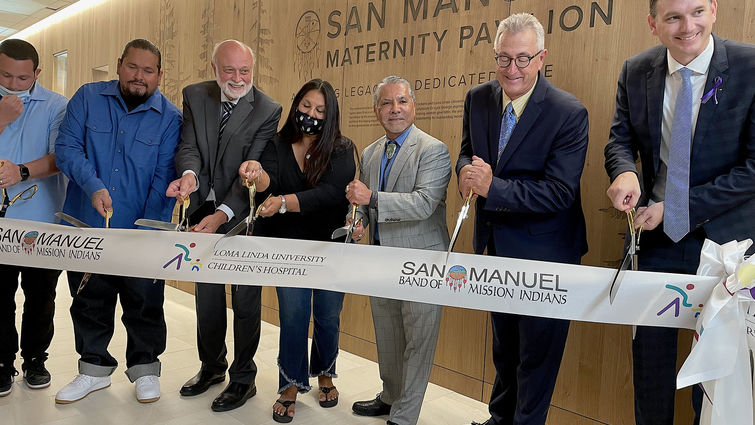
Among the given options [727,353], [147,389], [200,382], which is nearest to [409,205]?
[727,353]

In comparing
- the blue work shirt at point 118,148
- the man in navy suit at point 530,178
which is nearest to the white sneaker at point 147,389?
the blue work shirt at point 118,148

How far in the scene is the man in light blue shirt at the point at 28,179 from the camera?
9.18 feet

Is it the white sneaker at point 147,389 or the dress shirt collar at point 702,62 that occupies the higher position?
the dress shirt collar at point 702,62

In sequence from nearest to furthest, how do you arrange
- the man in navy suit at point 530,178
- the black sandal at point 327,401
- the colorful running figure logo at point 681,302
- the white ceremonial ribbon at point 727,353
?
1. the white ceremonial ribbon at point 727,353
2. the colorful running figure logo at point 681,302
3. the man in navy suit at point 530,178
4. the black sandal at point 327,401

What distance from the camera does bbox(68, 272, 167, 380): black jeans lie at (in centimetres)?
287

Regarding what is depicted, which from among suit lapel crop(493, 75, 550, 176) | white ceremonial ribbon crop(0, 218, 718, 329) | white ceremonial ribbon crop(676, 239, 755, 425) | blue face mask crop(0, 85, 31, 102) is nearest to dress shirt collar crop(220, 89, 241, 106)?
white ceremonial ribbon crop(0, 218, 718, 329)

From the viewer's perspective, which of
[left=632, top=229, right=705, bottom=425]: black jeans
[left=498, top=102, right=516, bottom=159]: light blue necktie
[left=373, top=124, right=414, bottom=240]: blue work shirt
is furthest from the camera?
[left=373, top=124, right=414, bottom=240]: blue work shirt

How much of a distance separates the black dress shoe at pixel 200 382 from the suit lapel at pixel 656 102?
250 centimetres

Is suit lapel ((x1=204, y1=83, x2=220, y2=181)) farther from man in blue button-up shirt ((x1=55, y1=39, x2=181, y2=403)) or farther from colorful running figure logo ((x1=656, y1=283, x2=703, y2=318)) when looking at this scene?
colorful running figure logo ((x1=656, y1=283, x2=703, y2=318))

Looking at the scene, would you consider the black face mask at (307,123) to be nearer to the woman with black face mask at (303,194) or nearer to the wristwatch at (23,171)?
the woman with black face mask at (303,194)

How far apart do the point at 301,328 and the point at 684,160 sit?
1833mm

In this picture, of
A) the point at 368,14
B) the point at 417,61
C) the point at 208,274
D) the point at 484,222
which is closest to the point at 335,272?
the point at 208,274

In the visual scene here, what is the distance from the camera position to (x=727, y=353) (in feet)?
5.07

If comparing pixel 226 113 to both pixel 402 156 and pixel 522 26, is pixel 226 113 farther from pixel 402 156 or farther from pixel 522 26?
pixel 522 26
